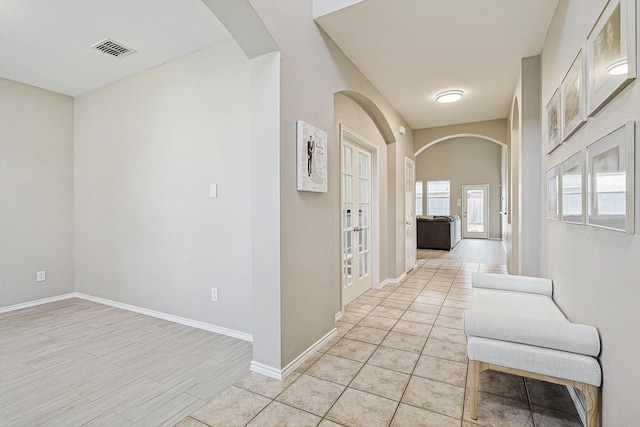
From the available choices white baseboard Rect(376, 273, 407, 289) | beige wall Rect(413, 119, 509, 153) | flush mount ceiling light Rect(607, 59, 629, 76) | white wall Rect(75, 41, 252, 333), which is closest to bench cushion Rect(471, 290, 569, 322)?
flush mount ceiling light Rect(607, 59, 629, 76)

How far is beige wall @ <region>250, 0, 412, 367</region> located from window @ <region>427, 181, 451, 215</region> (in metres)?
9.80

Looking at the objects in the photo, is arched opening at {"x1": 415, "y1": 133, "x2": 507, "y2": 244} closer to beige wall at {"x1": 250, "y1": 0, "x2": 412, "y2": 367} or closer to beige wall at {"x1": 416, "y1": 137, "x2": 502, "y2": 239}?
beige wall at {"x1": 416, "y1": 137, "x2": 502, "y2": 239}

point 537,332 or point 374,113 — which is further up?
point 374,113

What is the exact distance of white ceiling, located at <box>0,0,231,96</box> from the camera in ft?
7.88

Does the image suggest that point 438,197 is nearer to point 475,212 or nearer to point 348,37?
point 475,212

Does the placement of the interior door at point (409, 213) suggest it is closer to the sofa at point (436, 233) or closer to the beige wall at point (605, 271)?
the sofa at point (436, 233)

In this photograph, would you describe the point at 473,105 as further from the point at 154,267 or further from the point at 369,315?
the point at 154,267

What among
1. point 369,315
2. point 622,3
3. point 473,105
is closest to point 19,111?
point 369,315

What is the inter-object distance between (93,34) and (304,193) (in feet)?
7.98

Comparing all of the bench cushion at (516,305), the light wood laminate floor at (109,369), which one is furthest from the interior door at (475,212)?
the light wood laminate floor at (109,369)

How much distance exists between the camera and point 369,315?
336 cm

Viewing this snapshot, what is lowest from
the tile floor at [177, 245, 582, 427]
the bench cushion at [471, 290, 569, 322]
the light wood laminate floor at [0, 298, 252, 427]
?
the light wood laminate floor at [0, 298, 252, 427]

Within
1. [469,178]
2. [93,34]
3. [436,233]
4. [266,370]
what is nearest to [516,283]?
[266,370]

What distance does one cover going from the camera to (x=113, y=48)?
9.82 feet
